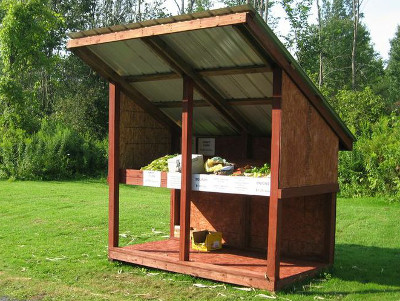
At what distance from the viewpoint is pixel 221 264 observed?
834 centimetres

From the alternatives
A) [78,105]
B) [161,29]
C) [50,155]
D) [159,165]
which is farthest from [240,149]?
[78,105]

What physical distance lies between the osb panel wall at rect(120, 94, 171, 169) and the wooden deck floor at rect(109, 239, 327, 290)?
56.6 inches

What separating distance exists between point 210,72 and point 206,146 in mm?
2449

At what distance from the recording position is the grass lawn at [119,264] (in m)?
7.52

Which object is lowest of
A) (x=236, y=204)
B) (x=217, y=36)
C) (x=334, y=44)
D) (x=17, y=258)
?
(x=17, y=258)

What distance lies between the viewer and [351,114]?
84.1 ft

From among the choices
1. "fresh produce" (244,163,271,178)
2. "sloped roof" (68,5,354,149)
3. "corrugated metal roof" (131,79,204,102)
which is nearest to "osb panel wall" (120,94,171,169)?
"sloped roof" (68,5,354,149)

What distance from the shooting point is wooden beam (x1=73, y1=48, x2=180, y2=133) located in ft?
28.8

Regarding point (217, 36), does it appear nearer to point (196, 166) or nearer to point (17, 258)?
point (196, 166)

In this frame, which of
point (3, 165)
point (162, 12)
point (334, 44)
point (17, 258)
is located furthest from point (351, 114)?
point (334, 44)

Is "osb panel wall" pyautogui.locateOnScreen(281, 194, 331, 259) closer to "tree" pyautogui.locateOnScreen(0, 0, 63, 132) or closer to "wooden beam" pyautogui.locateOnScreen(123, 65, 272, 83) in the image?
"wooden beam" pyautogui.locateOnScreen(123, 65, 272, 83)

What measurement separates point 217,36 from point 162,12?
40.7 meters

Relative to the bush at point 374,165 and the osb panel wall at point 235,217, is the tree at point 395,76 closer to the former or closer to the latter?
the bush at point 374,165

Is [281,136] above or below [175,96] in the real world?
below
